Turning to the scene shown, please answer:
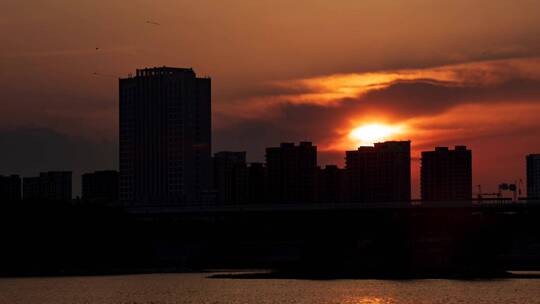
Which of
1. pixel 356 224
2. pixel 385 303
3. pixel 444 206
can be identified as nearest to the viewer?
pixel 385 303

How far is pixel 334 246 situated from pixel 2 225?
52.2 m

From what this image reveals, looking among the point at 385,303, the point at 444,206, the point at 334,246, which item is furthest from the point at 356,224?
the point at 385,303

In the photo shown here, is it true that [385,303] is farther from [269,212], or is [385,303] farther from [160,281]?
[269,212]

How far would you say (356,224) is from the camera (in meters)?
190

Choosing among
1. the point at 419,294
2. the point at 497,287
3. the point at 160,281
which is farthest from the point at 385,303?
the point at 160,281

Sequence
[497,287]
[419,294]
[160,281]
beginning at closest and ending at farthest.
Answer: [419,294] → [497,287] → [160,281]

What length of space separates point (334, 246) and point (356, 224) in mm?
4853

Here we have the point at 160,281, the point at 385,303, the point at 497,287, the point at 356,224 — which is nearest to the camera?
the point at 385,303

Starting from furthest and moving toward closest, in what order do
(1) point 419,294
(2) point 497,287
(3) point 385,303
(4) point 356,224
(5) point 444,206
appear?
1. (4) point 356,224
2. (5) point 444,206
3. (2) point 497,287
4. (1) point 419,294
5. (3) point 385,303

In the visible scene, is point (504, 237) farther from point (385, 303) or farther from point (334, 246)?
point (385, 303)

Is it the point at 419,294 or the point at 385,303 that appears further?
the point at 419,294

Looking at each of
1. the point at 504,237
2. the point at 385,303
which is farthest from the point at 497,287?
the point at 504,237

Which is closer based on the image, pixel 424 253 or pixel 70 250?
pixel 424 253

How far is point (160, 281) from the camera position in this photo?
537 ft
